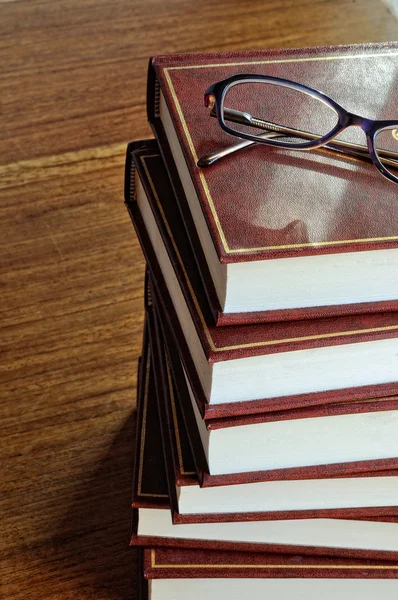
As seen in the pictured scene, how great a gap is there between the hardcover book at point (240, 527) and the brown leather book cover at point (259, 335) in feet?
0.29

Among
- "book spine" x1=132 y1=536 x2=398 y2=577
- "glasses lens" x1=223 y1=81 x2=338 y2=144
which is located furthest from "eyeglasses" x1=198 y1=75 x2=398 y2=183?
"book spine" x1=132 y1=536 x2=398 y2=577

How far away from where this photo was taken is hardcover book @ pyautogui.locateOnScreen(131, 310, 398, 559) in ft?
2.21

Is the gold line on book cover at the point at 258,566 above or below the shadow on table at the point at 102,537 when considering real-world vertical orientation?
below

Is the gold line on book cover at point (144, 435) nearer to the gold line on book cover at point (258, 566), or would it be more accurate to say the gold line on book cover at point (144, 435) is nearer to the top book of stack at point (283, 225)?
the gold line on book cover at point (258, 566)

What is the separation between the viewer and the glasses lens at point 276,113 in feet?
1.96

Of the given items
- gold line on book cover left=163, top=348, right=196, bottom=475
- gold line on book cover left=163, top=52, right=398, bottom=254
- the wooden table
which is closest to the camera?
gold line on book cover left=163, top=52, right=398, bottom=254

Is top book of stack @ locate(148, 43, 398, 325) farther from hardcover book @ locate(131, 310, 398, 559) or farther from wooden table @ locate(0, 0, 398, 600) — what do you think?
wooden table @ locate(0, 0, 398, 600)

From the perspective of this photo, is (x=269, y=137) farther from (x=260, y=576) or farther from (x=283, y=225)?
(x=260, y=576)

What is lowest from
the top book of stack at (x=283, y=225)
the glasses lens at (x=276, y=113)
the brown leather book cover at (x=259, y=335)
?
the brown leather book cover at (x=259, y=335)

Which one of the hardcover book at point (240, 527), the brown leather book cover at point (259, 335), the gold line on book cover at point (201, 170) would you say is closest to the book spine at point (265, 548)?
the hardcover book at point (240, 527)

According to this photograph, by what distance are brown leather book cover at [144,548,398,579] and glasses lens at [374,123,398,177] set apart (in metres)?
0.30

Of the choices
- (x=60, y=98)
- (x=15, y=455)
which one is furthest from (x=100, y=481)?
(x=60, y=98)

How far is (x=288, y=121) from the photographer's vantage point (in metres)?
0.61

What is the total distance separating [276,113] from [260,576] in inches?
13.0
